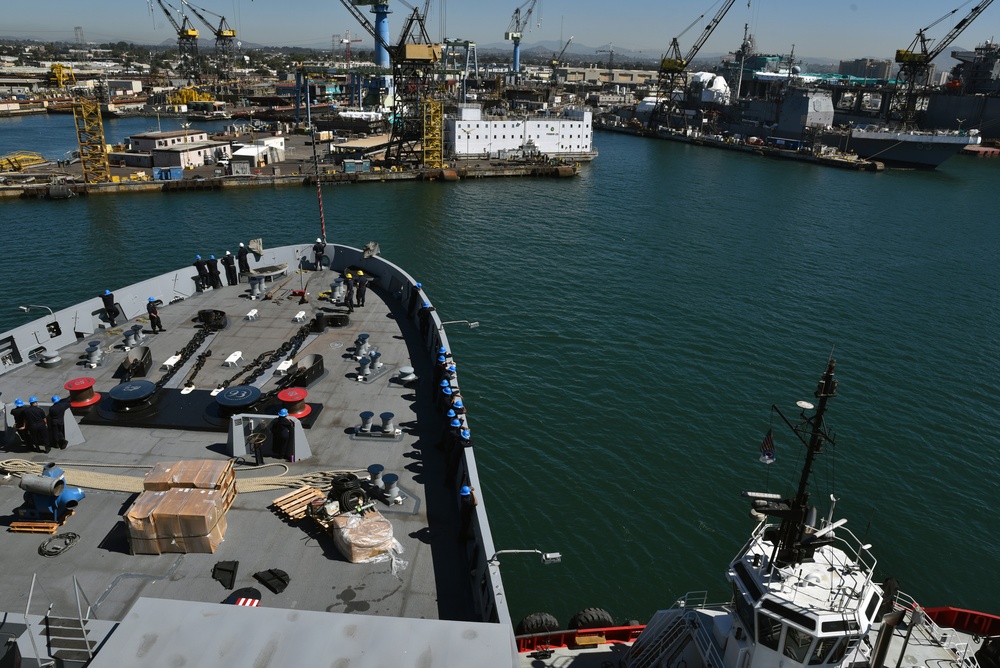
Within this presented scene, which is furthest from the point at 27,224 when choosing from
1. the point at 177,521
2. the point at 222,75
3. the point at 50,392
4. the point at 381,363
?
the point at 222,75

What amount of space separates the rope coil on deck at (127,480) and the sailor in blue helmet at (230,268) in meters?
14.4

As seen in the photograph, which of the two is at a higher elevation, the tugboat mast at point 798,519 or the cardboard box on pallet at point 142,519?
the tugboat mast at point 798,519

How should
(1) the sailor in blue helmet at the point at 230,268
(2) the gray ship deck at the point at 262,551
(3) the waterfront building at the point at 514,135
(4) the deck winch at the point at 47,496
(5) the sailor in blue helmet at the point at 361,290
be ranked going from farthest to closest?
(3) the waterfront building at the point at 514,135, (1) the sailor in blue helmet at the point at 230,268, (5) the sailor in blue helmet at the point at 361,290, (4) the deck winch at the point at 47,496, (2) the gray ship deck at the point at 262,551

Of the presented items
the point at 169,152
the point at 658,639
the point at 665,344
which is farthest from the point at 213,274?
the point at 169,152

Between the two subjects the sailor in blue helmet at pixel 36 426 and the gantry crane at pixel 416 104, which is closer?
the sailor in blue helmet at pixel 36 426

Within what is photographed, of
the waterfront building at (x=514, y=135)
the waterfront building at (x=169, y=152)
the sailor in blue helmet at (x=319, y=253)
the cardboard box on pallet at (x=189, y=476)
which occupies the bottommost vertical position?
the cardboard box on pallet at (x=189, y=476)

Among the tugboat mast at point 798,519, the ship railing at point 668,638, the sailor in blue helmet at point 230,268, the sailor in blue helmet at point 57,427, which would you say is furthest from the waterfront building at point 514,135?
the tugboat mast at point 798,519

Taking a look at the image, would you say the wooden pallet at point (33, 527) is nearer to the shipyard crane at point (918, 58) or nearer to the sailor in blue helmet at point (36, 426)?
the sailor in blue helmet at point (36, 426)

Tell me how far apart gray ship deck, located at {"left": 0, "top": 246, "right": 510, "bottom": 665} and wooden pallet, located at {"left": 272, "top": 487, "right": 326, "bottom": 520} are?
0.18 metres

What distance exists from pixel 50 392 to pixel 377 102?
15063 centimetres

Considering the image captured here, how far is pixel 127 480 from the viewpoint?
14.0 meters

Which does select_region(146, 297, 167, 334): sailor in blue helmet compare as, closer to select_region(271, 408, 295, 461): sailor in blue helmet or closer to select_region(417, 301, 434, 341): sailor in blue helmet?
select_region(417, 301, 434, 341): sailor in blue helmet

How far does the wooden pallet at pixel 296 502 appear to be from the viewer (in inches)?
519

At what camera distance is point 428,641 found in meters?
8.49
